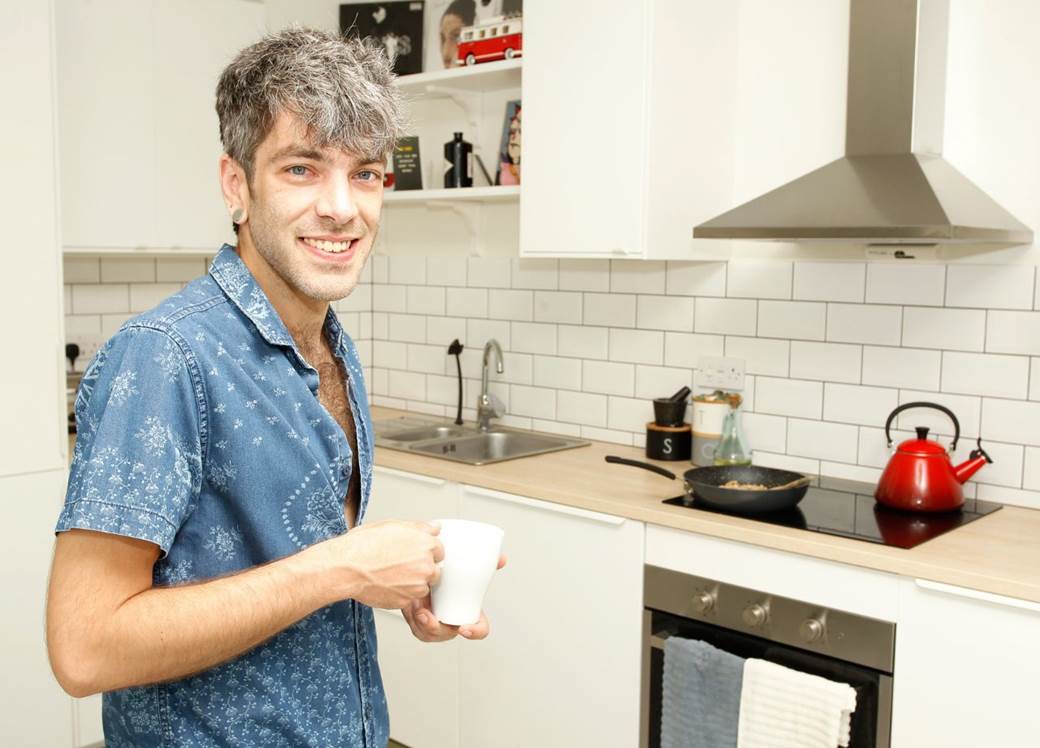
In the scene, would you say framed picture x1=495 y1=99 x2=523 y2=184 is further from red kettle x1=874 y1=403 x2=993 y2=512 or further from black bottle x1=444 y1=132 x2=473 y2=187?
red kettle x1=874 y1=403 x2=993 y2=512

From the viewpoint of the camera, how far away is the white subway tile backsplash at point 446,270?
390 centimetres

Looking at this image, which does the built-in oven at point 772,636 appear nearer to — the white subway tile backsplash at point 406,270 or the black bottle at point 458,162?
the black bottle at point 458,162

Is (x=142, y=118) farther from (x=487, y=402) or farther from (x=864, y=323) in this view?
(x=864, y=323)

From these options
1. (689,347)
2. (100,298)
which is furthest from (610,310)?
(100,298)

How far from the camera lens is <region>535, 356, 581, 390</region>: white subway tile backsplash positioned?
3.58m

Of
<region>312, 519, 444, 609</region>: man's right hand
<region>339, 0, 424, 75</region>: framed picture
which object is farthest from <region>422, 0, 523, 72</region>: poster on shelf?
<region>312, 519, 444, 609</region>: man's right hand

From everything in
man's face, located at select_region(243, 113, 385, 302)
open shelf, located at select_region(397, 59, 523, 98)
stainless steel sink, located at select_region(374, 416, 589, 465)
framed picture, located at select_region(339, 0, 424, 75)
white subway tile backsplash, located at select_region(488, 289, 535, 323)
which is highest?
framed picture, located at select_region(339, 0, 424, 75)

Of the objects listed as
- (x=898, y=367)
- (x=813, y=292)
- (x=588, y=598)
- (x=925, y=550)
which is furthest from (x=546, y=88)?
(x=925, y=550)

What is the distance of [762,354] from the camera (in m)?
3.09

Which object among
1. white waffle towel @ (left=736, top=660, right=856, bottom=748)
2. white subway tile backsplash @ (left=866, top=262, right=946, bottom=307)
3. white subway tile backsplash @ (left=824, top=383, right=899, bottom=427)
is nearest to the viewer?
white waffle towel @ (left=736, top=660, right=856, bottom=748)

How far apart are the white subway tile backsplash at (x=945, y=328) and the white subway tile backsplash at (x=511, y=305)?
131 cm

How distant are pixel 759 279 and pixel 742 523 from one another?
0.88m

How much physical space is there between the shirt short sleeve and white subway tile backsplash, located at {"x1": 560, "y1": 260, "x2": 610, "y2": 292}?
7.81 ft

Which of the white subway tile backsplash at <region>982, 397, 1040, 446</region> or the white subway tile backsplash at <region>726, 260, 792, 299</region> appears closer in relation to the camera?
the white subway tile backsplash at <region>982, 397, 1040, 446</region>
